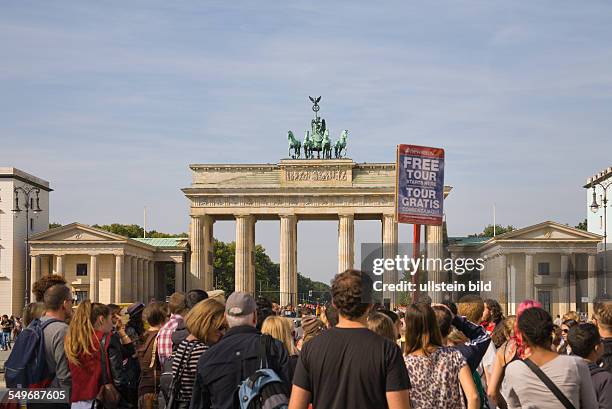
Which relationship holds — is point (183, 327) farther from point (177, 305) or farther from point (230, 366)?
point (230, 366)

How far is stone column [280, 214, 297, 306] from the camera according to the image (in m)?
93.2

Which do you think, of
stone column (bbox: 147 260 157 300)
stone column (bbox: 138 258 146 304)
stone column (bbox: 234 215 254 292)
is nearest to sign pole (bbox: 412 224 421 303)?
stone column (bbox: 234 215 254 292)

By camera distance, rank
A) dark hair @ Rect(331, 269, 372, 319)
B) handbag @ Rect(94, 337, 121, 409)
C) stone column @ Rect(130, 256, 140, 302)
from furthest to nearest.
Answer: stone column @ Rect(130, 256, 140, 302), handbag @ Rect(94, 337, 121, 409), dark hair @ Rect(331, 269, 372, 319)

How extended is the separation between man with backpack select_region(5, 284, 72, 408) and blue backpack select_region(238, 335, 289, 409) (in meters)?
3.42

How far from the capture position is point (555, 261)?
93.5m

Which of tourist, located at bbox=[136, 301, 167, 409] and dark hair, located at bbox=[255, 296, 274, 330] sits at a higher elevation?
dark hair, located at bbox=[255, 296, 274, 330]

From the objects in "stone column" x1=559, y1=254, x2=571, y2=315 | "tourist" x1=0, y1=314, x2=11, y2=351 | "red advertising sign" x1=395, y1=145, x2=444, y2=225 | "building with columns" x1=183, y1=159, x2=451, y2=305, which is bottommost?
"tourist" x1=0, y1=314, x2=11, y2=351

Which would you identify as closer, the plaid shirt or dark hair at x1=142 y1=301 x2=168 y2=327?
the plaid shirt

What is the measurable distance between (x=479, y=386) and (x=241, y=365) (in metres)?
2.79

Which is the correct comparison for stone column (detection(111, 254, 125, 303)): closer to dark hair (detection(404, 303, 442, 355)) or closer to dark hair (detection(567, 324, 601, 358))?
dark hair (detection(567, 324, 601, 358))

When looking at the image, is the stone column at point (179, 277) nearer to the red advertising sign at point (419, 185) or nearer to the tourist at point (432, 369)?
the red advertising sign at point (419, 185)

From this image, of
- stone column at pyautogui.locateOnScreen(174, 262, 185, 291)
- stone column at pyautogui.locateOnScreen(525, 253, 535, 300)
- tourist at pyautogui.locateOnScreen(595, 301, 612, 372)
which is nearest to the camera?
tourist at pyautogui.locateOnScreen(595, 301, 612, 372)

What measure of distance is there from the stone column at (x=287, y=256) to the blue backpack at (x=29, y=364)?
266 feet

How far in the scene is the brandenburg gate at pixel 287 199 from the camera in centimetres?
9412
